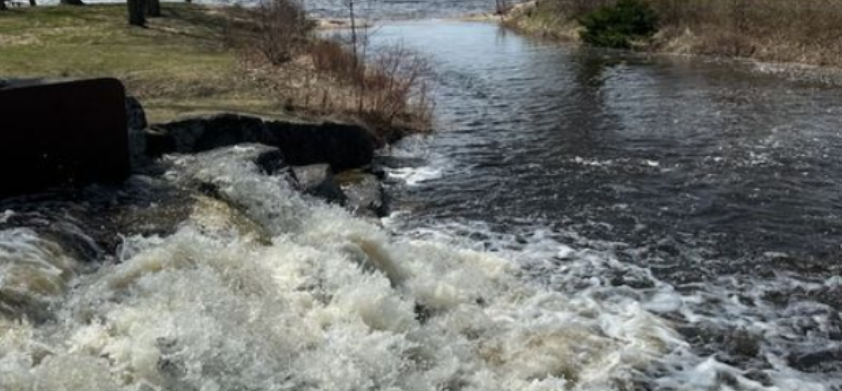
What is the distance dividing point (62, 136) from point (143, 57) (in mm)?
10835

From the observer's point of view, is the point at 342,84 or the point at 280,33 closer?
the point at 342,84

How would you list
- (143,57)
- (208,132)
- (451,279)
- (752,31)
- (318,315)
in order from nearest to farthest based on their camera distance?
(318,315), (451,279), (208,132), (143,57), (752,31)

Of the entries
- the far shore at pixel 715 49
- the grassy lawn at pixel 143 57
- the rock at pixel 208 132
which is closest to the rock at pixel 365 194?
the rock at pixel 208 132

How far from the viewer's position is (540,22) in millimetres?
40969

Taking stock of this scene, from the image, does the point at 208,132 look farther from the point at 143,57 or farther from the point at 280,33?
the point at 143,57

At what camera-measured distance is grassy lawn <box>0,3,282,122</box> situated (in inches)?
585

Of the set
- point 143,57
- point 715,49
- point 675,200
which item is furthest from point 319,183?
point 715,49

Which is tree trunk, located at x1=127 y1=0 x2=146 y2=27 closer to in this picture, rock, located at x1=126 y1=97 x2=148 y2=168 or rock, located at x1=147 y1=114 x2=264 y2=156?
rock, located at x1=147 y1=114 x2=264 y2=156

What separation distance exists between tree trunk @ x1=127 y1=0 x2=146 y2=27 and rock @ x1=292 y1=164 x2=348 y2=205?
16907mm

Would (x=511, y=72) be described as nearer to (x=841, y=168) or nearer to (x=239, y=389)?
(x=841, y=168)

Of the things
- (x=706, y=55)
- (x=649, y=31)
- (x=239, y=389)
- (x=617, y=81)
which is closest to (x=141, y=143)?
(x=239, y=389)

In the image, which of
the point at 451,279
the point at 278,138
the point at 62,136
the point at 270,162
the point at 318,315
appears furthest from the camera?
the point at 278,138

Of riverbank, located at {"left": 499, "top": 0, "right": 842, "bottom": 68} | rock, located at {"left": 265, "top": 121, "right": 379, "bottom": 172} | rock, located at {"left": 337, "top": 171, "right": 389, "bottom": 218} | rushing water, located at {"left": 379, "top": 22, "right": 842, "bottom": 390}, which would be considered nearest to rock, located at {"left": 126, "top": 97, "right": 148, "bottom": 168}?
rock, located at {"left": 265, "top": 121, "right": 379, "bottom": 172}

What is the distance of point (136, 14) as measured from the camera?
26.2 metres
